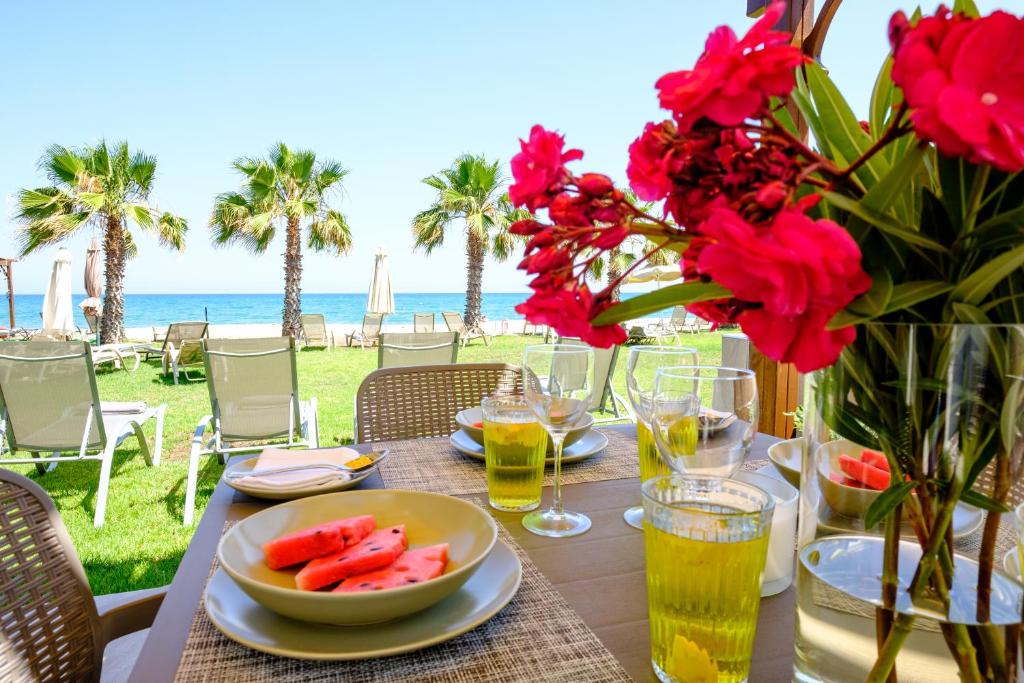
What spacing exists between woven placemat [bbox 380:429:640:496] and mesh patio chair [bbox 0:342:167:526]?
3.13m

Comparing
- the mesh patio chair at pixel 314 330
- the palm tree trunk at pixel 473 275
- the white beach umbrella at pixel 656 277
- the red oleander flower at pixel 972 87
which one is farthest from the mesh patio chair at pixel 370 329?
the red oleander flower at pixel 972 87

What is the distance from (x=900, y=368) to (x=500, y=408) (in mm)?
702

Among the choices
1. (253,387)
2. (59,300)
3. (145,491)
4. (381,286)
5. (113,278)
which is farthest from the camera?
(381,286)

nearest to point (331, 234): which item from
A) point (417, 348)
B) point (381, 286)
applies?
point (381, 286)

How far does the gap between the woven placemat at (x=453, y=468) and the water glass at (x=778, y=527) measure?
1.64ft

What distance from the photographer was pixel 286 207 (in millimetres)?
11906

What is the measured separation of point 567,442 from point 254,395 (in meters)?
3.21

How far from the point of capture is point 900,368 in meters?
0.42

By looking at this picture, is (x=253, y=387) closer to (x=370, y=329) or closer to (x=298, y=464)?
(x=298, y=464)

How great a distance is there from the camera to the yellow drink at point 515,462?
1044 mm

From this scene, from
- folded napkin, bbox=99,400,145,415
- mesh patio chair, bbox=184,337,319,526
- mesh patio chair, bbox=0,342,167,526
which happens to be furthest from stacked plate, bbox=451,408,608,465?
folded napkin, bbox=99,400,145,415

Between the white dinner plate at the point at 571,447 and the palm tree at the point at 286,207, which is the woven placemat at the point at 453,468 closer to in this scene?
the white dinner plate at the point at 571,447

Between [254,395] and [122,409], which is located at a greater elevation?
[254,395]

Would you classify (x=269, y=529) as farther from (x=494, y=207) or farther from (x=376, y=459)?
(x=494, y=207)
